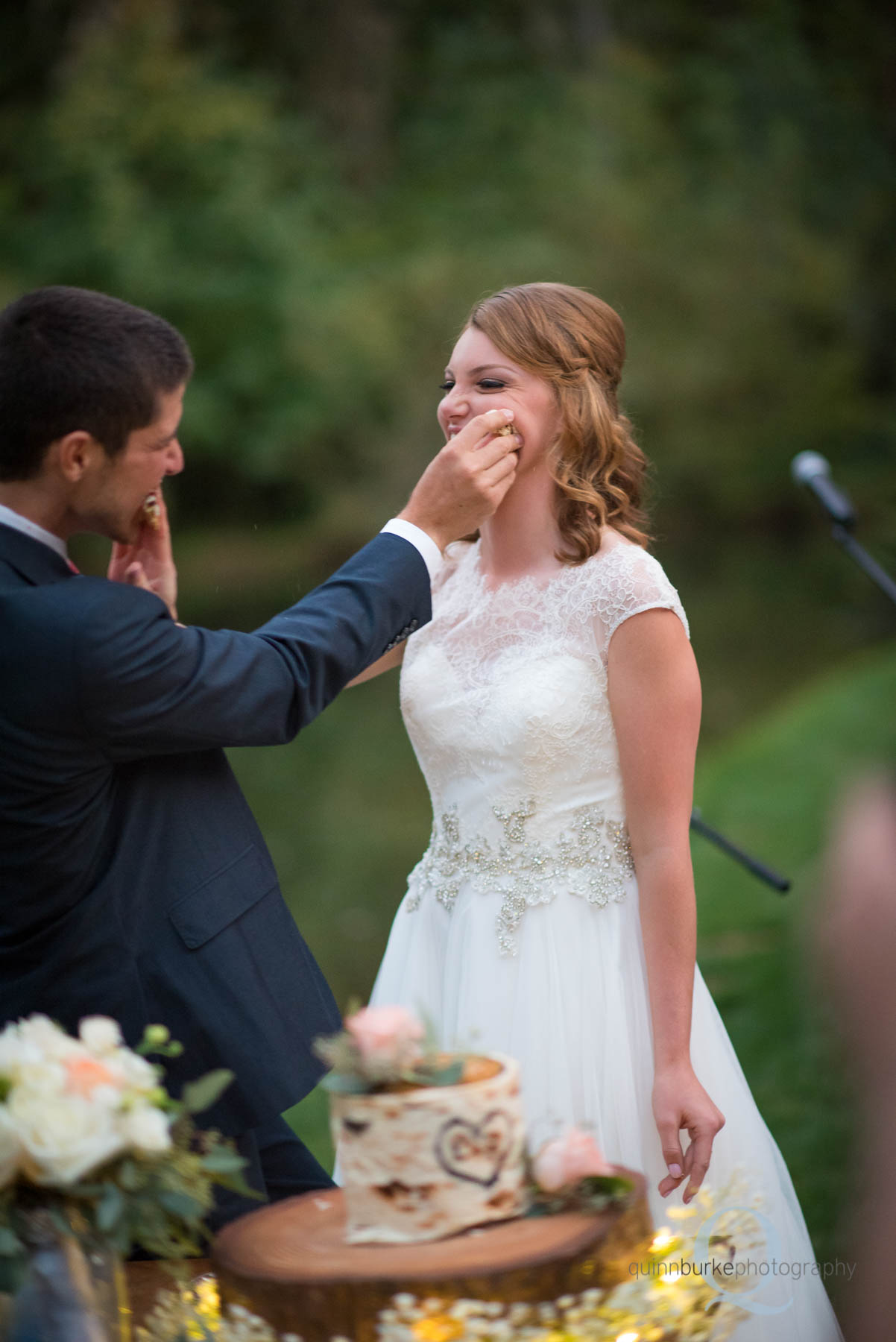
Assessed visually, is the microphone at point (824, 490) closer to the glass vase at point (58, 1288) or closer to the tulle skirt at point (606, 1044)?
the tulle skirt at point (606, 1044)

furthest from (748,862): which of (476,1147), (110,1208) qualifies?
(110,1208)

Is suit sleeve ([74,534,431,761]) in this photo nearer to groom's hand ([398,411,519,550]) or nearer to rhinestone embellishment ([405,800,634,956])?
groom's hand ([398,411,519,550])

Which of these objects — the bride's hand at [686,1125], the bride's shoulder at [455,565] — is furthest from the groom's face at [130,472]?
the bride's hand at [686,1125]

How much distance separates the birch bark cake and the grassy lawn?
0.41 meters

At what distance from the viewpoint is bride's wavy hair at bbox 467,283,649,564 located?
2.87 metres

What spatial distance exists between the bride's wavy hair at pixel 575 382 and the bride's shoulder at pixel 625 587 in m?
0.08

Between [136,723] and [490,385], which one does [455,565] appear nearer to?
[490,385]

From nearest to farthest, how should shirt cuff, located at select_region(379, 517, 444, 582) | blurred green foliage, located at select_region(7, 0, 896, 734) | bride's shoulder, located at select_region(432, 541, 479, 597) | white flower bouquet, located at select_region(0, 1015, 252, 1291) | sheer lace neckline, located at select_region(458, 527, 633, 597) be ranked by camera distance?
white flower bouquet, located at select_region(0, 1015, 252, 1291) → shirt cuff, located at select_region(379, 517, 444, 582) → sheer lace neckline, located at select_region(458, 527, 633, 597) → bride's shoulder, located at select_region(432, 541, 479, 597) → blurred green foliage, located at select_region(7, 0, 896, 734)

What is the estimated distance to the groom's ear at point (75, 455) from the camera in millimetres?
2170

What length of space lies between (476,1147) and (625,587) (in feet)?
4.30

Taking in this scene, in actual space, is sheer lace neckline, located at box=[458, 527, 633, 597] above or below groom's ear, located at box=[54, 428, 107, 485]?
below

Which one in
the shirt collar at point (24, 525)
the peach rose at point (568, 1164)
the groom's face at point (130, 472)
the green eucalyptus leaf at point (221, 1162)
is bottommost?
the peach rose at point (568, 1164)

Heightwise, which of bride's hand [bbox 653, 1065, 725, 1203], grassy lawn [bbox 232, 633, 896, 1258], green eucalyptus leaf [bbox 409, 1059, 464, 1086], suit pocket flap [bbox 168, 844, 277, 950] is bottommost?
grassy lawn [bbox 232, 633, 896, 1258]

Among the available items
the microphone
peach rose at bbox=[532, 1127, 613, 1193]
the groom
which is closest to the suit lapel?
the groom
